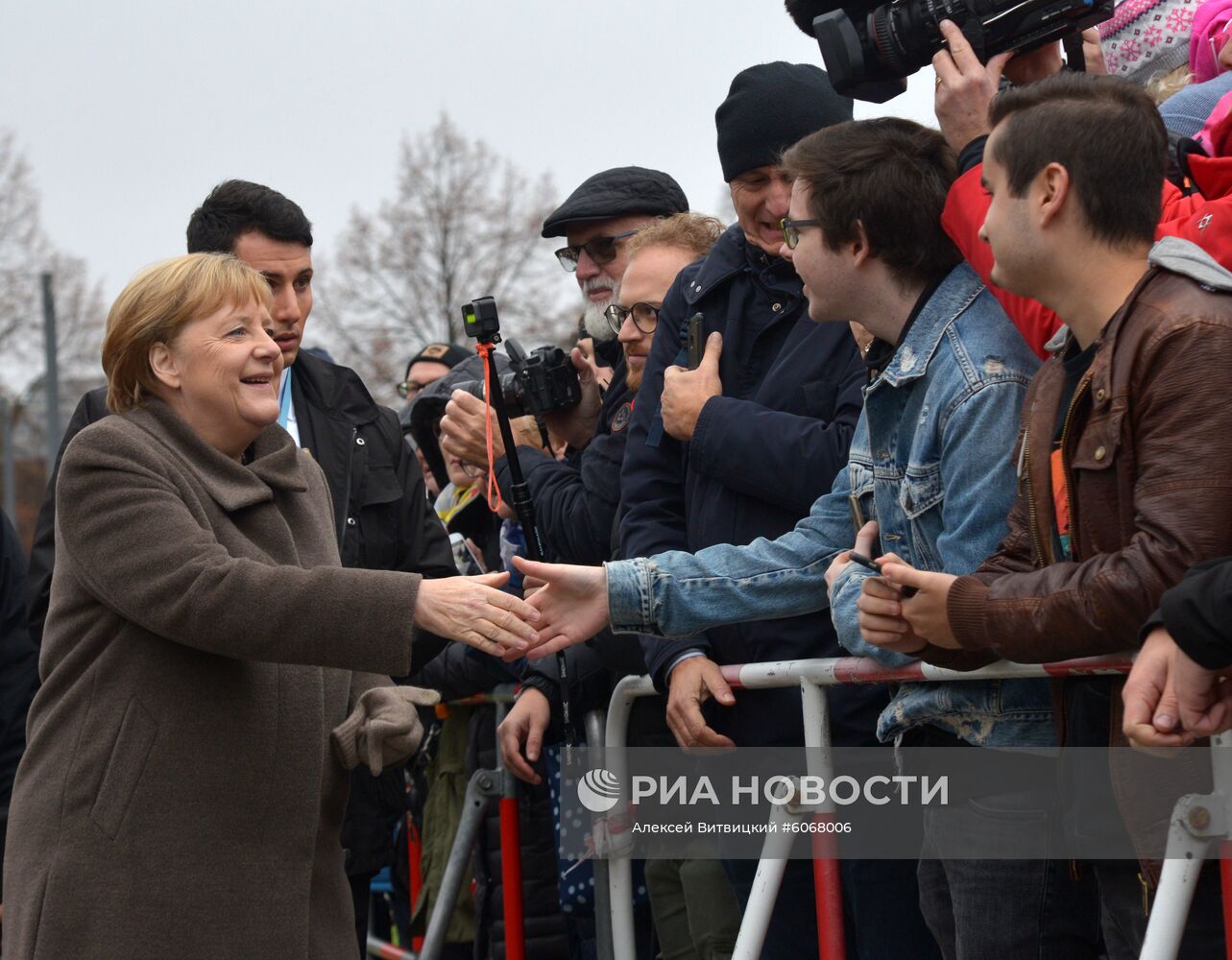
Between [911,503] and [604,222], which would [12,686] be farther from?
[911,503]

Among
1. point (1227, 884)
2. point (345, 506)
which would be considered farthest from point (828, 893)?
point (345, 506)

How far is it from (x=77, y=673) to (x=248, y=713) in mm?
333

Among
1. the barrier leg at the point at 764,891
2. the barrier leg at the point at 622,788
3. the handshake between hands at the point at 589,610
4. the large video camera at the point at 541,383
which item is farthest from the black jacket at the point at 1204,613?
the large video camera at the point at 541,383

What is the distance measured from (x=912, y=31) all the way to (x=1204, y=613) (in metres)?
1.78

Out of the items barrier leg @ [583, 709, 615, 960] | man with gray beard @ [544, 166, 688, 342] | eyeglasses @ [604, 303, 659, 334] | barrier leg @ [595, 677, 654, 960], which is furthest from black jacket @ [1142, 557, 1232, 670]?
man with gray beard @ [544, 166, 688, 342]

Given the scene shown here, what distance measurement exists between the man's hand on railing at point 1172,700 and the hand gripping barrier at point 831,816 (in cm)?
7

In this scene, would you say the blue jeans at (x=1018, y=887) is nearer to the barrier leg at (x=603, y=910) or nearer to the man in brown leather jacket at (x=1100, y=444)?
the man in brown leather jacket at (x=1100, y=444)

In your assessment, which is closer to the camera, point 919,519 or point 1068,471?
point 1068,471

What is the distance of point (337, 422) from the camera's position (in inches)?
170

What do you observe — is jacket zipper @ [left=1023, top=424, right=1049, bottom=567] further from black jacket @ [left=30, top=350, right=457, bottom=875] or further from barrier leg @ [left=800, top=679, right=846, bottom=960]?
black jacket @ [left=30, top=350, right=457, bottom=875]

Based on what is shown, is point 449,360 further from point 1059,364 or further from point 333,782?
point 1059,364

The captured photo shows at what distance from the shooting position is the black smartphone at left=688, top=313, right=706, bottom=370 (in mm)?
3801

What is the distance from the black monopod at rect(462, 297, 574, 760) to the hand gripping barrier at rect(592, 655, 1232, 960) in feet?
0.70

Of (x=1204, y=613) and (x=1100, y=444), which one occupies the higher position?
(x=1100, y=444)
